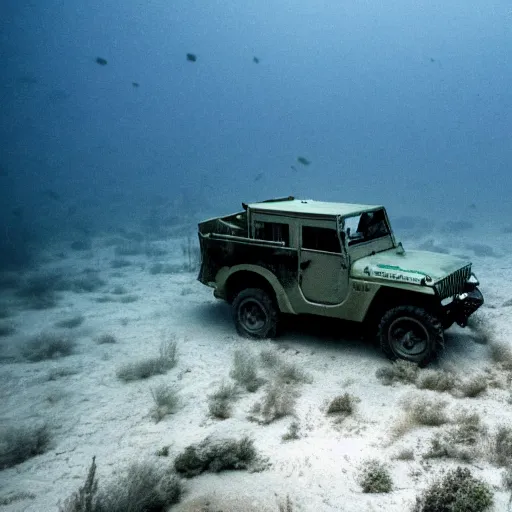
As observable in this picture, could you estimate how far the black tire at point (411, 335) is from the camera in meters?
6.12

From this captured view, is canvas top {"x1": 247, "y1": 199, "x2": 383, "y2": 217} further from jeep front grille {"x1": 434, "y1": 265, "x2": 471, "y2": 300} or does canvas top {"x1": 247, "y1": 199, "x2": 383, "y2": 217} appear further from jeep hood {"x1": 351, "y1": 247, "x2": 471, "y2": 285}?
jeep front grille {"x1": 434, "y1": 265, "x2": 471, "y2": 300}

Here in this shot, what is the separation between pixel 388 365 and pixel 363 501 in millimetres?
2972

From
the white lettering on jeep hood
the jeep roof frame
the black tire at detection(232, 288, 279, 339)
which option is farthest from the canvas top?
the black tire at detection(232, 288, 279, 339)

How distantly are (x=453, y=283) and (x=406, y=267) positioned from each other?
2.46 ft

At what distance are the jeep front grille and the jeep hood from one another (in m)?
0.06

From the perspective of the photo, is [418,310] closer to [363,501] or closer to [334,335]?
[334,335]

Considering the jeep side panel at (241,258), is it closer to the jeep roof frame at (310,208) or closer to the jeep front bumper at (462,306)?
the jeep roof frame at (310,208)

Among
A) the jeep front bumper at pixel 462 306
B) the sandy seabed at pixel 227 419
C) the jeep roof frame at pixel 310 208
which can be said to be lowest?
Result: the sandy seabed at pixel 227 419

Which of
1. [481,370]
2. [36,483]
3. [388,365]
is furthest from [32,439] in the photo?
[481,370]

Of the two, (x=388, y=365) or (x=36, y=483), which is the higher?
(x=388, y=365)

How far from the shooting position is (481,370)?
636 cm

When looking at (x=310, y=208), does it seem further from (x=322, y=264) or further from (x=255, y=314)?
(x=255, y=314)

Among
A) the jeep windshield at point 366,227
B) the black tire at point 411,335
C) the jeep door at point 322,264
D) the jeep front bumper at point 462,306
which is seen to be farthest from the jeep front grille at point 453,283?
the jeep windshield at point 366,227

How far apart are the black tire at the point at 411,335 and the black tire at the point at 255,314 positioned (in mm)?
1873
